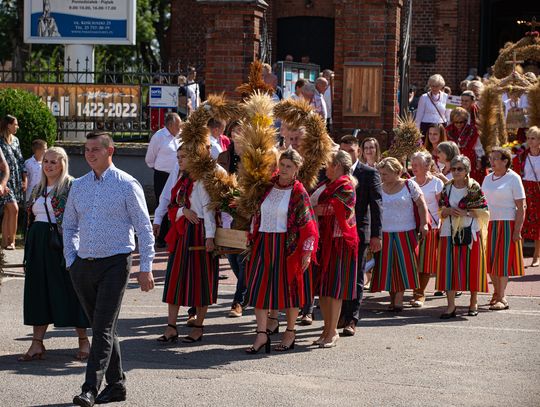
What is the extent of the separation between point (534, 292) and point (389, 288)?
227 cm

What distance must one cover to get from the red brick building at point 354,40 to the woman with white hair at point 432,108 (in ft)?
1.48

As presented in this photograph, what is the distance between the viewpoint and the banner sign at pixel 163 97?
21.3 meters

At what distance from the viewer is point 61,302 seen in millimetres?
9969

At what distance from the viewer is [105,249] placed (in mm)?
8281

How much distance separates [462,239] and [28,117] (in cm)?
876

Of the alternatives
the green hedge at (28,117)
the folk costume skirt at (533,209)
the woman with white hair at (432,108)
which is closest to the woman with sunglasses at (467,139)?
the woman with white hair at (432,108)

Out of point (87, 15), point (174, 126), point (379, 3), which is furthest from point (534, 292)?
point (87, 15)

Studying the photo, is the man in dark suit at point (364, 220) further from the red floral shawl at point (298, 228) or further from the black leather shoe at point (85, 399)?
the black leather shoe at point (85, 399)

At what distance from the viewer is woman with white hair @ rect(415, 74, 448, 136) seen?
19391mm

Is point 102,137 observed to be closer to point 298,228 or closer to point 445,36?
point 298,228

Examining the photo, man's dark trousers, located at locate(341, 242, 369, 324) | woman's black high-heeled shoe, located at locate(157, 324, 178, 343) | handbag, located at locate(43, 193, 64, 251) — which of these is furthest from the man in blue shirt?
man's dark trousers, located at locate(341, 242, 369, 324)

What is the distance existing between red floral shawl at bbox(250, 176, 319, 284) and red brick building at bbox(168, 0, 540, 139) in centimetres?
898

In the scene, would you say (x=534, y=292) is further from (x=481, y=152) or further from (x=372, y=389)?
(x=372, y=389)

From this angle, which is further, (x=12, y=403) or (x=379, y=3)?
(x=379, y=3)
